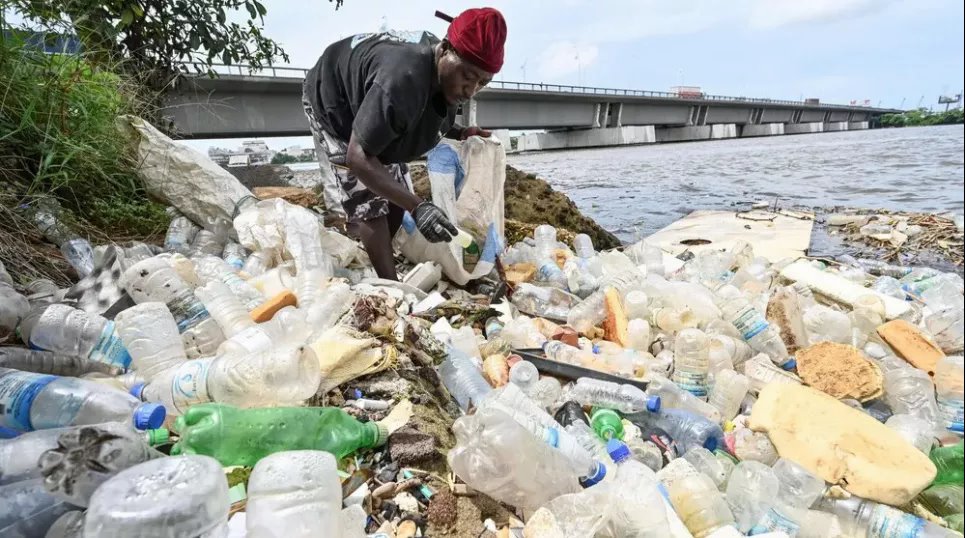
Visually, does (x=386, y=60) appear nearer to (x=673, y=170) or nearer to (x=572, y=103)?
(x=673, y=170)

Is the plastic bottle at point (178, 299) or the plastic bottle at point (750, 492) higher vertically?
the plastic bottle at point (178, 299)

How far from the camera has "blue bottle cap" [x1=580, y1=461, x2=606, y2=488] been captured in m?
1.54

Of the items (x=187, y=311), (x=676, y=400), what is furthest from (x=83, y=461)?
(x=676, y=400)

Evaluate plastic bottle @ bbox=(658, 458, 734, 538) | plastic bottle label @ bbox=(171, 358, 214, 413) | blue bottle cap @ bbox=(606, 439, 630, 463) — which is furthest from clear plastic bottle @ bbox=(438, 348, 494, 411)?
plastic bottle label @ bbox=(171, 358, 214, 413)

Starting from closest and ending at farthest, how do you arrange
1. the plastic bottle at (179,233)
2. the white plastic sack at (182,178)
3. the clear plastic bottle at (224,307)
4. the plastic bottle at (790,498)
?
the plastic bottle at (790,498), the clear plastic bottle at (224,307), the plastic bottle at (179,233), the white plastic sack at (182,178)

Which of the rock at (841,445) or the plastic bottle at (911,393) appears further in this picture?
the plastic bottle at (911,393)

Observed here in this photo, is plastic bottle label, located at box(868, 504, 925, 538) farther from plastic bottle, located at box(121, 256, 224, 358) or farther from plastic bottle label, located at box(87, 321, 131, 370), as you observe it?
plastic bottle label, located at box(87, 321, 131, 370)

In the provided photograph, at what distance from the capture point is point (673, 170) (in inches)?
645

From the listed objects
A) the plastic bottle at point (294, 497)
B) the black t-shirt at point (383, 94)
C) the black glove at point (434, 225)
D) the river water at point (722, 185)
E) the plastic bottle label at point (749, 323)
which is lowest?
the river water at point (722, 185)

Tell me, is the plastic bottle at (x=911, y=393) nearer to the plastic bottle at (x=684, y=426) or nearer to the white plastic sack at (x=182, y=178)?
the plastic bottle at (x=684, y=426)

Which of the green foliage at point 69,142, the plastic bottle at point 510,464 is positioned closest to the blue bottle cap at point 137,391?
the plastic bottle at point 510,464

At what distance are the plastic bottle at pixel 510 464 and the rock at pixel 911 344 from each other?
1.91 meters

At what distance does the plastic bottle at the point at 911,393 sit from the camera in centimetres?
205

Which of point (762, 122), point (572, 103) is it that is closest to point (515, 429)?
point (572, 103)
